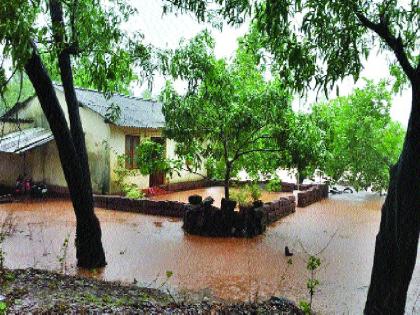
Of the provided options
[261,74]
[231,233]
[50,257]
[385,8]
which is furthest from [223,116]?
[385,8]

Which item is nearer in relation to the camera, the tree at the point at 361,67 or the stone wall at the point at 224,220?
the tree at the point at 361,67

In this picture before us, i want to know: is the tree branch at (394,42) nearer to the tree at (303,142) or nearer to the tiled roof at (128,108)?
the tree at (303,142)

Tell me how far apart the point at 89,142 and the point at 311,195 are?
34.5 feet

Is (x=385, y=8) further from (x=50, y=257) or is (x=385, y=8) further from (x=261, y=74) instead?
(x=50, y=257)

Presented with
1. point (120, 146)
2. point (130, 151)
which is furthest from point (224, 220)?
point (130, 151)

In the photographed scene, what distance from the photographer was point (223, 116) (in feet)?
36.7

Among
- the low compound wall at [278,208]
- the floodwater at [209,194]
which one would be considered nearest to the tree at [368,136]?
the floodwater at [209,194]

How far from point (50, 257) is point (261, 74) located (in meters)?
7.53

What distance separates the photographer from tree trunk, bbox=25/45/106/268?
23.5ft

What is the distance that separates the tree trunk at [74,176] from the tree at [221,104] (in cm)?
335

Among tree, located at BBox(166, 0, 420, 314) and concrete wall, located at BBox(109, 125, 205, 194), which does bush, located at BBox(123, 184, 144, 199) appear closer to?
concrete wall, located at BBox(109, 125, 205, 194)

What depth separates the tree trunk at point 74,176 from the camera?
7.16 meters

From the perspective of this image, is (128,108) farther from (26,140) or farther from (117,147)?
(26,140)

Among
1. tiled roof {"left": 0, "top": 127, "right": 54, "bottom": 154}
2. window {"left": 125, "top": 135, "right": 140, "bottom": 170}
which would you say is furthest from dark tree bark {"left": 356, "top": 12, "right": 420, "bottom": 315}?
tiled roof {"left": 0, "top": 127, "right": 54, "bottom": 154}
